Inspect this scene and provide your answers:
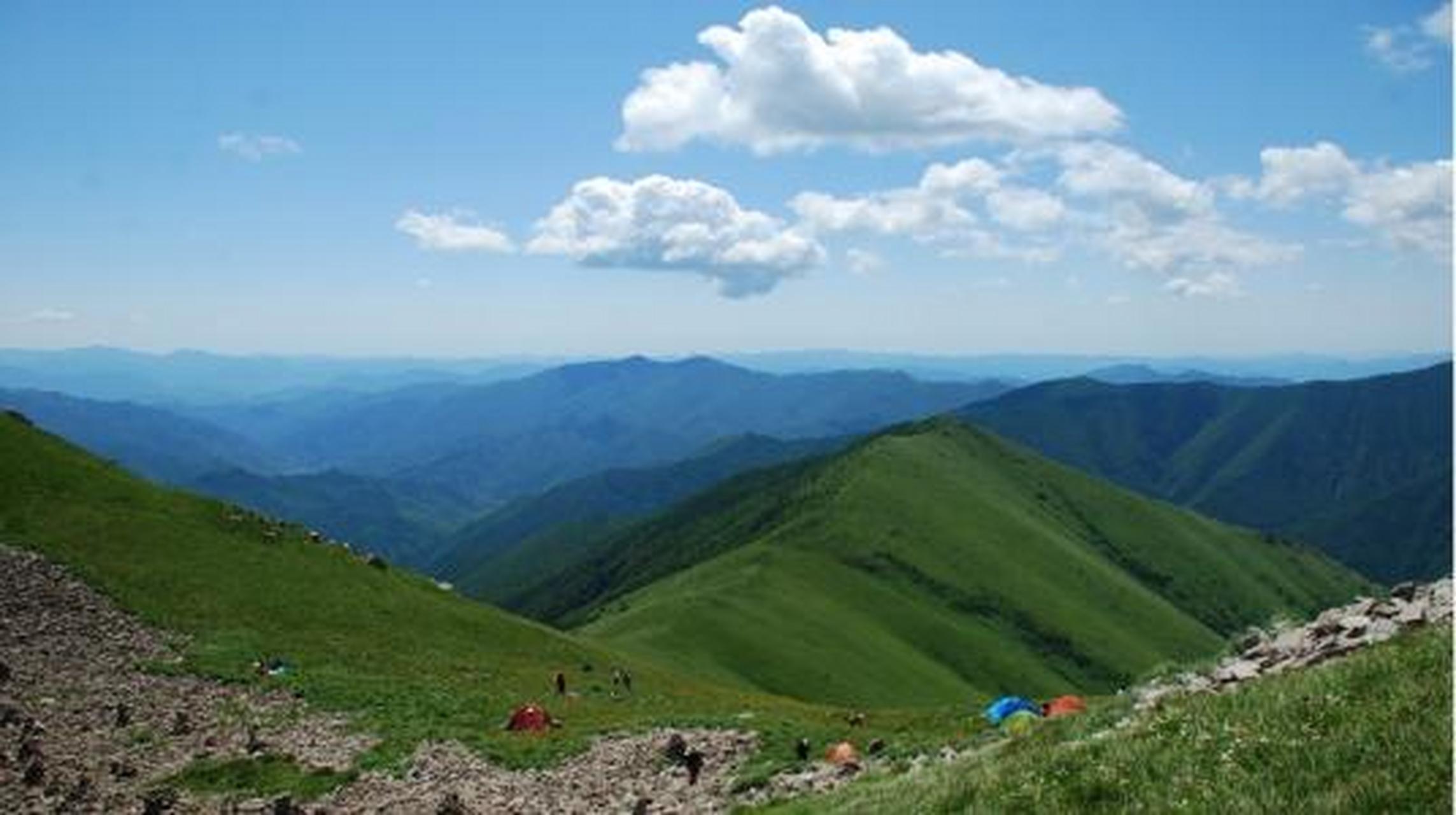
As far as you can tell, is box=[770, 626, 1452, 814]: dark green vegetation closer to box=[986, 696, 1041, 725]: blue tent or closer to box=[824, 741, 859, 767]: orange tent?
box=[824, 741, 859, 767]: orange tent

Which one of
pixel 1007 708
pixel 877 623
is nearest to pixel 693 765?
pixel 1007 708

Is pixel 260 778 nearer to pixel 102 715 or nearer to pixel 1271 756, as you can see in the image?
pixel 102 715

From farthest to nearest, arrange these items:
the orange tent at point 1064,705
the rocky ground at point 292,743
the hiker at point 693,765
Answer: the orange tent at point 1064,705 → the hiker at point 693,765 → the rocky ground at point 292,743

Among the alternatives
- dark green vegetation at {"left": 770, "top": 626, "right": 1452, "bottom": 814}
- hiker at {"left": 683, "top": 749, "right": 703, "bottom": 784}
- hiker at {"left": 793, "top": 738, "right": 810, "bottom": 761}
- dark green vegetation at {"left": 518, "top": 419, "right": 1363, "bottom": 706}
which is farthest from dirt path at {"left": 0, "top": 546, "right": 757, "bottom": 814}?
dark green vegetation at {"left": 518, "top": 419, "right": 1363, "bottom": 706}

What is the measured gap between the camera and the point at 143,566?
60969 millimetres

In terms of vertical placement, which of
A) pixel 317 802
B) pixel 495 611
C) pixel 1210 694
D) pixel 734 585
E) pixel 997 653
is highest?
pixel 1210 694

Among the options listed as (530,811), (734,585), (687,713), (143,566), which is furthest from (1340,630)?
(734,585)

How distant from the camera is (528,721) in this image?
39.2 meters

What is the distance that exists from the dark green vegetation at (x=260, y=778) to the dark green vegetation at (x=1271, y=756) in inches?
786

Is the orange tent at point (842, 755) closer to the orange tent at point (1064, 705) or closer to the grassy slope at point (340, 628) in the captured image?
the grassy slope at point (340, 628)

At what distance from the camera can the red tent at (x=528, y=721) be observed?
38812 mm

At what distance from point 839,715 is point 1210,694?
99.6 feet

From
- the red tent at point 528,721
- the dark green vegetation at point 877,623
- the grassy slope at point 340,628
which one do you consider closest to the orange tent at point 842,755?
the grassy slope at point 340,628

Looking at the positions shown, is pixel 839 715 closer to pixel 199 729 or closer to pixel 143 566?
pixel 199 729
